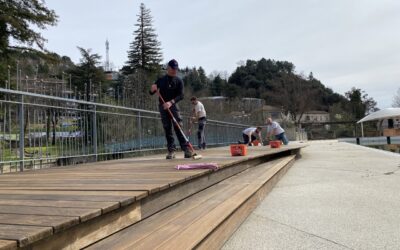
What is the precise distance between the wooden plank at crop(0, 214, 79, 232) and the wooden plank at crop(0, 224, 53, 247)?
0.16 ft

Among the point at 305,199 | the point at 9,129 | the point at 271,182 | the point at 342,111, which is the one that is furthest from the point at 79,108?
the point at 342,111

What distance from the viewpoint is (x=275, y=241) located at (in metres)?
3.18

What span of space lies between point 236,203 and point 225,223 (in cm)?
54

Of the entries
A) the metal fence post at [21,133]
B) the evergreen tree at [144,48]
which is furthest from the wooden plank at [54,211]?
the evergreen tree at [144,48]

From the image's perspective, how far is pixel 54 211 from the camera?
218 cm

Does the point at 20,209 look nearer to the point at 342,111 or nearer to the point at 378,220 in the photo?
the point at 378,220

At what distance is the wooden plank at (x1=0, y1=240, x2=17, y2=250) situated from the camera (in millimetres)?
1553

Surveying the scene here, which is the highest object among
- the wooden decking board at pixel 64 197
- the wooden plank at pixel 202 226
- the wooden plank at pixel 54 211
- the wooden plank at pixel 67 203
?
the wooden decking board at pixel 64 197

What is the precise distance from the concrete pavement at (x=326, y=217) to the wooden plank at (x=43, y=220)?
148cm

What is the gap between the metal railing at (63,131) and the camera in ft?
19.4

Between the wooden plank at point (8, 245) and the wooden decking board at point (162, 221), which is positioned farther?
the wooden decking board at point (162, 221)

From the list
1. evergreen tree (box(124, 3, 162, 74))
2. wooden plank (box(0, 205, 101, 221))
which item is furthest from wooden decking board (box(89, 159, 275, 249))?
evergreen tree (box(124, 3, 162, 74))

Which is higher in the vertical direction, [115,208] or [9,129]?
[9,129]

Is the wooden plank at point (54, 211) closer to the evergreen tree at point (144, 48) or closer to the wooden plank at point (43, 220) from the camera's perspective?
the wooden plank at point (43, 220)
